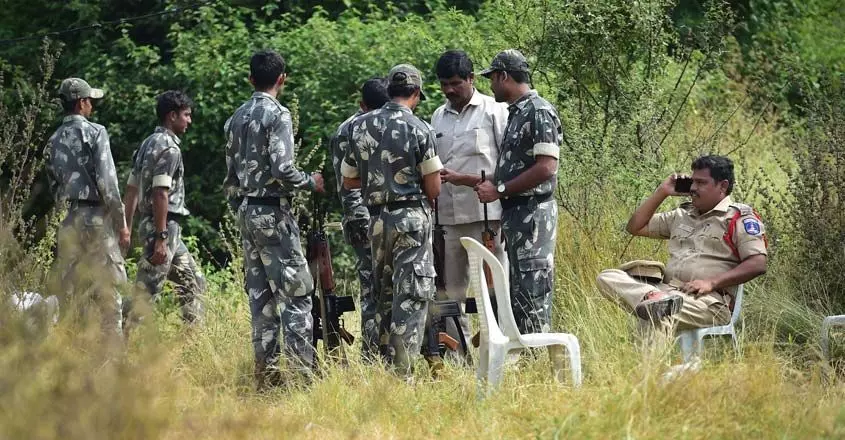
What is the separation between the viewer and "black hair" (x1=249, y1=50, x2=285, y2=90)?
7461 millimetres

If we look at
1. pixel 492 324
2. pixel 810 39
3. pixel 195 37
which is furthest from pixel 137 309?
pixel 810 39

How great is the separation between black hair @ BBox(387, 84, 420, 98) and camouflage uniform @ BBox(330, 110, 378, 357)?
2.00 feet

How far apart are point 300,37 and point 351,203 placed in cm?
601

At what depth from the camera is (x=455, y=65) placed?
25.3 feet

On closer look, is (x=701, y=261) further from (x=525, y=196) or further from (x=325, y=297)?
(x=325, y=297)

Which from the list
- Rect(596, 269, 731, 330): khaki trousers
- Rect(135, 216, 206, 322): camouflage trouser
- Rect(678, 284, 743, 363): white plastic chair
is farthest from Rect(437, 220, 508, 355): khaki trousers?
Rect(135, 216, 206, 322): camouflage trouser

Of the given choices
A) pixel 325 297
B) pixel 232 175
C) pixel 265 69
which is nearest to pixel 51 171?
pixel 232 175

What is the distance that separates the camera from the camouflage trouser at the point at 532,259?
7.37 metres

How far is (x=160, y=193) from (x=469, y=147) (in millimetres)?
2116

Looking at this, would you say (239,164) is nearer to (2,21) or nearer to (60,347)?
(60,347)

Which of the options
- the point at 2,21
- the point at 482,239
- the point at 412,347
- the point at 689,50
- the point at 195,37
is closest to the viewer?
the point at 412,347

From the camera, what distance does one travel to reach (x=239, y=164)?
747 cm

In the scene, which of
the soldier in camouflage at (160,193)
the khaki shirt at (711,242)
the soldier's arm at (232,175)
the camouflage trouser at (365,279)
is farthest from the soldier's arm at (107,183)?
the khaki shirt at (711,242)

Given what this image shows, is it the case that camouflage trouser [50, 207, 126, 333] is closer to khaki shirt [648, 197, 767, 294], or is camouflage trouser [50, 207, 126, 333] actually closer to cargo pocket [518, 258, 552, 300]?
cargo pocket [518, 258, 552, 300]
